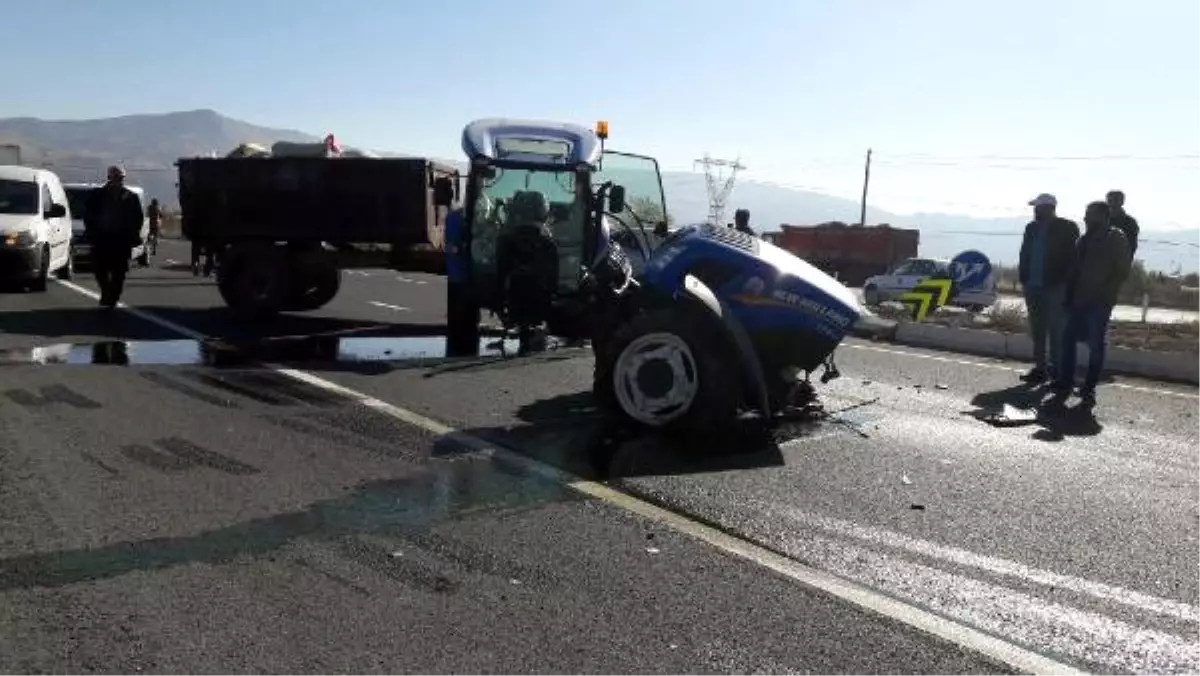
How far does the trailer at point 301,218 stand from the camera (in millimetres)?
14383

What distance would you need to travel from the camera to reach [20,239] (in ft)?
54.5

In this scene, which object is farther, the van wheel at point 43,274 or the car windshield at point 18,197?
the car windshield at point 18,197

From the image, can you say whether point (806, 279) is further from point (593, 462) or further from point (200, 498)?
point (200, 498)

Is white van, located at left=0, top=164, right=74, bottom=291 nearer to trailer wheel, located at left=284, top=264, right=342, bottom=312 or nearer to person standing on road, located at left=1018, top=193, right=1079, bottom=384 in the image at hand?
trailer wheel, located at left=284, top=264, right=342, bottom=312

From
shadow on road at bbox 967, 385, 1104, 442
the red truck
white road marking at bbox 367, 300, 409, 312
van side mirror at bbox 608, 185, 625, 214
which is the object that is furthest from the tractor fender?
the red truck

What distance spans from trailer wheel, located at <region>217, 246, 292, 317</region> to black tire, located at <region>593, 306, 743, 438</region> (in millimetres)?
8589

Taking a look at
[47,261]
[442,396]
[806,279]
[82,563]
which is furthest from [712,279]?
[47,261]

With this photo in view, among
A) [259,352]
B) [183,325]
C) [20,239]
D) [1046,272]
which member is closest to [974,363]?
[1046,272]

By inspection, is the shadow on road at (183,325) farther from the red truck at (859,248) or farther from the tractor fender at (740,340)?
the red truck at (859,248)

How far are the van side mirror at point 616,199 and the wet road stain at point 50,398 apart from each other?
17.2 ft

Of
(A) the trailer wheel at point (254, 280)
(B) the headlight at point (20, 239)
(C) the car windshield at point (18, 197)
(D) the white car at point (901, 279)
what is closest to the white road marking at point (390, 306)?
(A) the trailer wheel at point (254, 280)

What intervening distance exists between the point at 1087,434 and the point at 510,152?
21.2 feet

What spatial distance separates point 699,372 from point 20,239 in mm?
13610

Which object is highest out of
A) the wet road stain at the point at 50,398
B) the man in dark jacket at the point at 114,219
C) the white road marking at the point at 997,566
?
the man in dark jacket at the point at 114,219
